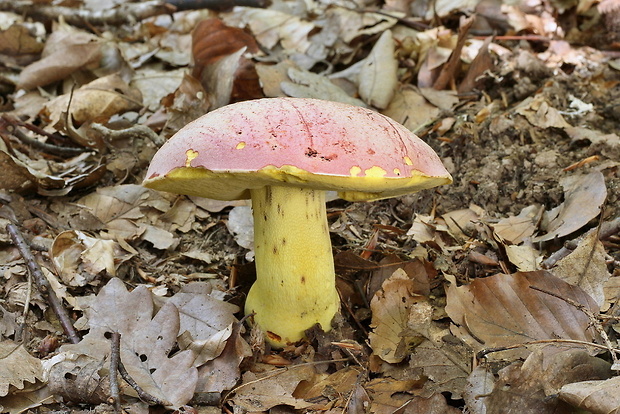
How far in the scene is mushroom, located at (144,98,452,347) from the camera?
4.54ft

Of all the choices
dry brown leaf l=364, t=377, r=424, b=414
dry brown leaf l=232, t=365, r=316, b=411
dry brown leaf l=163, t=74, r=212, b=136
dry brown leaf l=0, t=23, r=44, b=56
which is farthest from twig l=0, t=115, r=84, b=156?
dry brown leaf l=364, t=377, r=424, b=414

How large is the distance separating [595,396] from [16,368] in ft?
5.06

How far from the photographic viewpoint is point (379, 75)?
3225 millimetres

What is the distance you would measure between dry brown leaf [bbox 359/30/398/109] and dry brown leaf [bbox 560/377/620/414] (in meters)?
2.03

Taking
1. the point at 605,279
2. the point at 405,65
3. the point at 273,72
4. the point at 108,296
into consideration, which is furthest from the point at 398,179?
the point at 405,65

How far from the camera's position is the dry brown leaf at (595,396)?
51.2 inches

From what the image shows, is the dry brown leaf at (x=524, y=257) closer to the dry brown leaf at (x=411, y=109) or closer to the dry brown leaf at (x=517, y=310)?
the dry brown leaf at (x=517, y=310)

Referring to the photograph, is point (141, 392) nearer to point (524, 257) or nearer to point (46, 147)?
point (524, 257)

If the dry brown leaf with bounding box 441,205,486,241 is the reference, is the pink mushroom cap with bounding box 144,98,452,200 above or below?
above

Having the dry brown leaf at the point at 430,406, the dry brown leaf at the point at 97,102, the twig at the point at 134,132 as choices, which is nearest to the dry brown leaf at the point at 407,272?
the dry brown leaf at the point at 430,406

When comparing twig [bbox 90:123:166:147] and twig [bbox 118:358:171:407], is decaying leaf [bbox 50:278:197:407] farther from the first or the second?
twig [bbox 90:123:166:147]

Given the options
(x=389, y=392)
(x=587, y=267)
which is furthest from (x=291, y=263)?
(x=587, y=267)

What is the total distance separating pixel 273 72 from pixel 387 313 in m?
1.78

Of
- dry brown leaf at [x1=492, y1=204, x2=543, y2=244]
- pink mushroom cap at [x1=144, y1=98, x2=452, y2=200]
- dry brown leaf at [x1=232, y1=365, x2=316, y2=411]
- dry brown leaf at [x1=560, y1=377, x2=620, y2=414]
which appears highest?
pink mushroom cap at [x1=144, y1=98, x2=452, y2=200]
